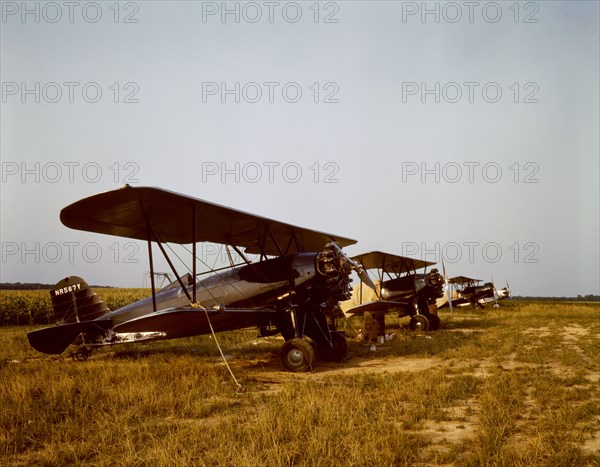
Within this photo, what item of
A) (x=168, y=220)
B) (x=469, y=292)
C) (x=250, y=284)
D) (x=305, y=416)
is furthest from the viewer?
(x=469, y=292)

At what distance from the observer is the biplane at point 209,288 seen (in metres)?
7.21

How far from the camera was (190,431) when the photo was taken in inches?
159

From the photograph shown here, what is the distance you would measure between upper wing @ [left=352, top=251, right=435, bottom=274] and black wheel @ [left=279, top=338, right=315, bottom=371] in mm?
7550

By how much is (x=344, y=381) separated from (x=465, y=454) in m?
3.38

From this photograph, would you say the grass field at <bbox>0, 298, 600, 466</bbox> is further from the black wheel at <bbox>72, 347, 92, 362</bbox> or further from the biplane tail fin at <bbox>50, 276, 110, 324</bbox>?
the biplane tail fin at <bbox>50, 276, 110, 324</bbox>

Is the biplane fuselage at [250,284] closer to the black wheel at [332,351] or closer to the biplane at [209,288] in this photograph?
the biplane at [209,288]

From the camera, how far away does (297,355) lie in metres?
8.12

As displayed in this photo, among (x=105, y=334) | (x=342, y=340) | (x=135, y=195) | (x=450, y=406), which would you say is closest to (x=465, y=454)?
(x=450, y=406)

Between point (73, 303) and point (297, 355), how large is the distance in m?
6.74

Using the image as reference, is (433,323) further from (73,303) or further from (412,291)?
(73,303)

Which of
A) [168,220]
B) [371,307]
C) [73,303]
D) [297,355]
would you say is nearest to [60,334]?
[73,303]

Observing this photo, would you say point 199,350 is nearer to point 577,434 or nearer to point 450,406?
point 450,406

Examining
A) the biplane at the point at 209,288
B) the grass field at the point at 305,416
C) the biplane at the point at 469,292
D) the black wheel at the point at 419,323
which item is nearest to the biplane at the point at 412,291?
the black wheel at the point at 419,323

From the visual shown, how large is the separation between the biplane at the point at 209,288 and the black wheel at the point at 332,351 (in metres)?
0.02
